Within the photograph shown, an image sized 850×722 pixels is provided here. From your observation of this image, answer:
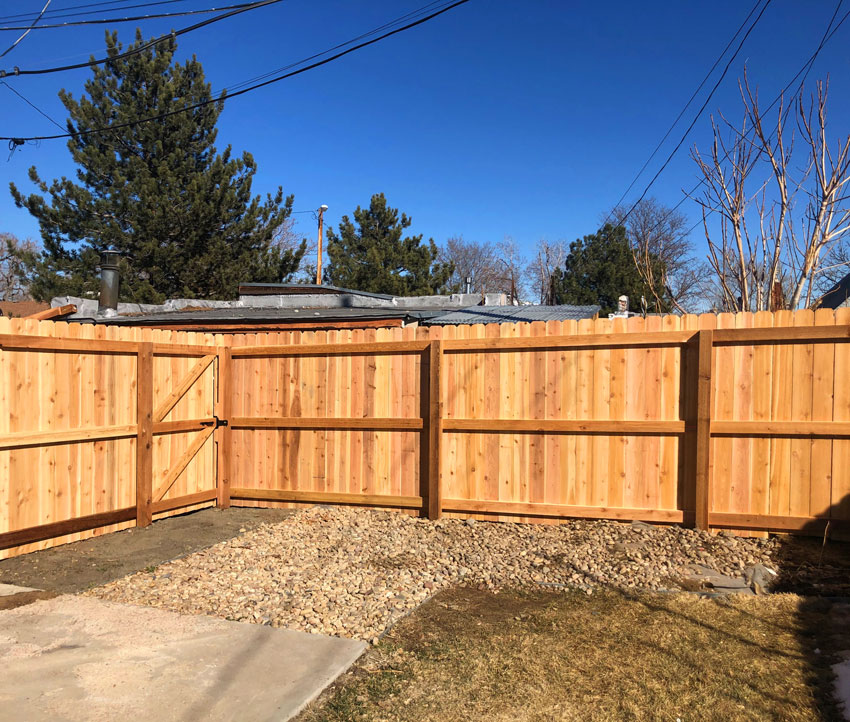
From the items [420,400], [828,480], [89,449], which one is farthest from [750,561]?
[89,449]

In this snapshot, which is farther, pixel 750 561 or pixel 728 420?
pixel 728 420

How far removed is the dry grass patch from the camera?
9.14 feet

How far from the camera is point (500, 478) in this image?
606 centimetres

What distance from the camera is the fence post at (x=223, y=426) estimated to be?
7.07 metres

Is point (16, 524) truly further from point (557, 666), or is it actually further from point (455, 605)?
point (557, 666)

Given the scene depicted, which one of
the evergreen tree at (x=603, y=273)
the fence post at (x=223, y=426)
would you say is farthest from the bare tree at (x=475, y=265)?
the fence post at (x=223, y=426)

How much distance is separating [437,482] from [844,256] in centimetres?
2217

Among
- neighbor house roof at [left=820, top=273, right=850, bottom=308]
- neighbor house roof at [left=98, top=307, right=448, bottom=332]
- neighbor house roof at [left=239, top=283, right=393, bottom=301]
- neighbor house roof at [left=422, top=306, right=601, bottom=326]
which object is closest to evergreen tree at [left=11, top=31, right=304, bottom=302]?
neighbor house roof at [left=239, top=283, right=393, bottom=301]

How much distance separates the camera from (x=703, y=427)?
5324 millimetres

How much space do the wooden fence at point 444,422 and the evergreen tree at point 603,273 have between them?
58.1 feet

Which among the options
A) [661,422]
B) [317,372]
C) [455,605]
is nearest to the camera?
[455,605]

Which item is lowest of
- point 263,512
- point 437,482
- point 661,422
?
point 263,512

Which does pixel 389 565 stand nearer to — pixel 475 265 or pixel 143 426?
pixel 143 426

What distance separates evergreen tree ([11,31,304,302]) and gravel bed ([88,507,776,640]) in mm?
13155
